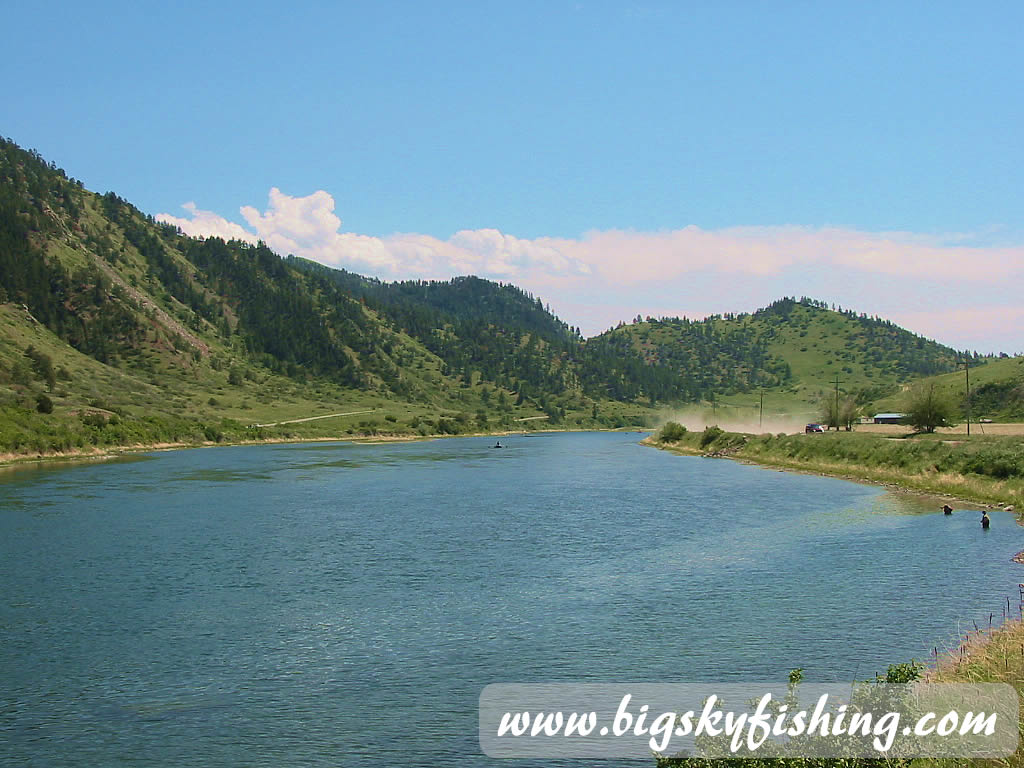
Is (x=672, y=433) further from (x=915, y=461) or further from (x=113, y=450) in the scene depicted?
(x=113, y=450)

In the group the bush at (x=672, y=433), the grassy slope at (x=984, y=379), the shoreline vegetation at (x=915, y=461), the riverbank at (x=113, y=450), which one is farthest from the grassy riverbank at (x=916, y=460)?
the riverbank at (x=113, y=450)

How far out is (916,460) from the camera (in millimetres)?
74562

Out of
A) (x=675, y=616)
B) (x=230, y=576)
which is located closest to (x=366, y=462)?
(x=230, y=576)

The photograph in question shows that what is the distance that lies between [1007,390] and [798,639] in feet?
457

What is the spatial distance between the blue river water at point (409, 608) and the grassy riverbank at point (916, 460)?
4962 mm

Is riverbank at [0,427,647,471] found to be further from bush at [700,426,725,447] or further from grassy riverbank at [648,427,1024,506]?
grassy riverbank at [648,427,1024,506]

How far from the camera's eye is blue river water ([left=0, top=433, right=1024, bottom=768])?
20.8 m

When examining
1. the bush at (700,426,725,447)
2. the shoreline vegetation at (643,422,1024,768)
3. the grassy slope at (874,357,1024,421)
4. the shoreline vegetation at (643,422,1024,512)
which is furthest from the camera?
the grassy slope at (874,357,1024,421)

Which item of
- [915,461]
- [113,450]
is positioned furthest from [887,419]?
[113,450]

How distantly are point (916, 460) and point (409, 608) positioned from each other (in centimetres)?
5879

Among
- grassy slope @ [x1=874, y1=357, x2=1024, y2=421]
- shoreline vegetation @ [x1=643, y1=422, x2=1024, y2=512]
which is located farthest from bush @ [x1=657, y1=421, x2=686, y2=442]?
grassy slope @ [x1=874, y1=357, x2=1024, y2=421]

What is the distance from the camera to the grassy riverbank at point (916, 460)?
2367 inches

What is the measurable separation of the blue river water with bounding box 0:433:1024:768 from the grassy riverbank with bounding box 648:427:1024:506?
195 inches

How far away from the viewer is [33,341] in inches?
7279
